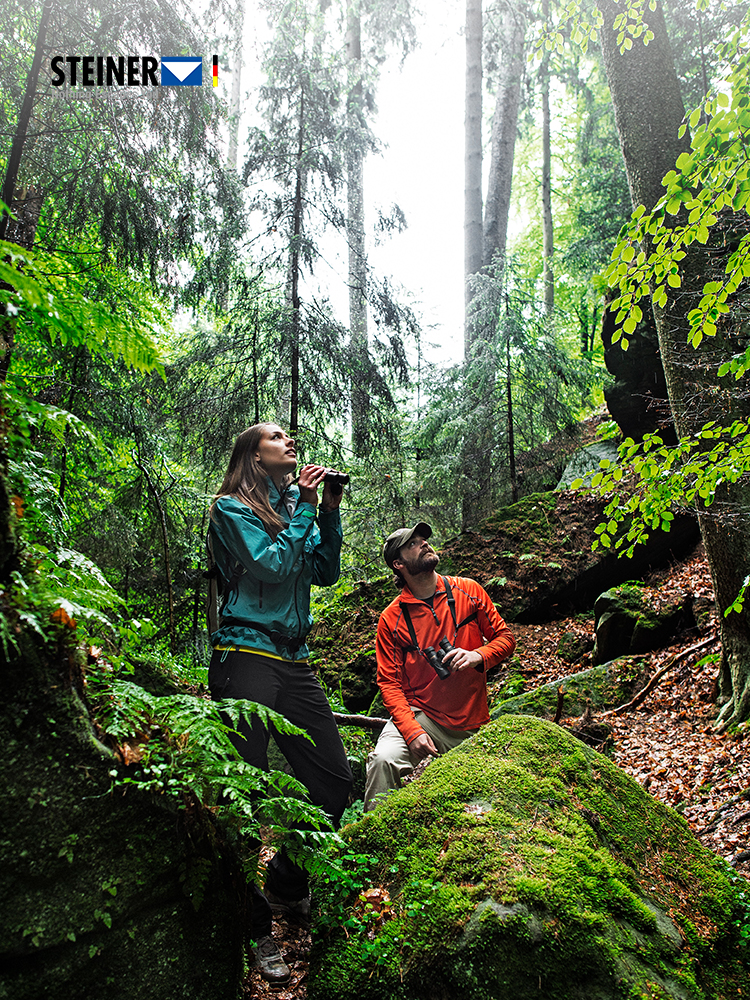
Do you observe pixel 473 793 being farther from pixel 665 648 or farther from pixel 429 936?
pixel 665 648

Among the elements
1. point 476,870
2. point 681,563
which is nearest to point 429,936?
point 476,870

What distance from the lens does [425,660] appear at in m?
4.11

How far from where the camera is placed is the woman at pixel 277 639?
8.77ft

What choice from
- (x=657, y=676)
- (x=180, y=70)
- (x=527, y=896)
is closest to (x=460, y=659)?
(x=527, y=896)

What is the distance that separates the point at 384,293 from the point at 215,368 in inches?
106

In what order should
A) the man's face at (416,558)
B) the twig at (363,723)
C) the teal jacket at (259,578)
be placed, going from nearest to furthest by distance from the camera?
1. the teal jacket at (259,578)
2. the man's face at (416,558)
3. the twig at (363,723)

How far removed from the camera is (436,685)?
4094 mm

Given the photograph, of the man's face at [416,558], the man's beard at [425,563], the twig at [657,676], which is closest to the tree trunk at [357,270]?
the man's face at [416,558]

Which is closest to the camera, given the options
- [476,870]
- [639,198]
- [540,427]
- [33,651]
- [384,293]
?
[33,651]

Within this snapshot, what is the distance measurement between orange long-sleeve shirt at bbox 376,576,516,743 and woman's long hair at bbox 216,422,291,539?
1.50 meters

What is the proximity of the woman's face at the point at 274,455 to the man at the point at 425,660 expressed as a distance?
4.79ft

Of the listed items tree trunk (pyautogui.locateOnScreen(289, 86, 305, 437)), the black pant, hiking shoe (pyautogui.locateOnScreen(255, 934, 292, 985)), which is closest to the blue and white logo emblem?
tree trunk (pyautogui.locateOnScreen(289, 86, 305, 437))

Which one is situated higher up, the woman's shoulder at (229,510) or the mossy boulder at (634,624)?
the woman's shoulder at (229,510)

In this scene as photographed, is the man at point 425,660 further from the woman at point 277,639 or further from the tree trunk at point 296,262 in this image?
the tree trunk at point 296,262
